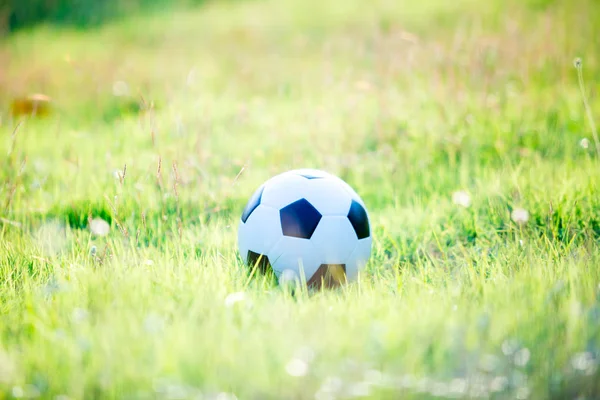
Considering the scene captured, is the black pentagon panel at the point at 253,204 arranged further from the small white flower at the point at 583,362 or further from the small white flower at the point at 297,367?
the small white flower at the point at 583,362

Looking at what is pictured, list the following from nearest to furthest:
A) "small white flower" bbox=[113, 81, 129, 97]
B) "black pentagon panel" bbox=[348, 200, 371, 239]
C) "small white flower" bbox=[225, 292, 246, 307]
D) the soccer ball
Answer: "small white flower" bbox=[225, 292, 246, 307], the soccer ball, "black pentagon panel" bbox=[348, 200, 371, 239], "small white flower" bbox=[113, 81, 129, 97]

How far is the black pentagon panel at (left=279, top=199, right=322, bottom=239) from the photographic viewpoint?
108 inches

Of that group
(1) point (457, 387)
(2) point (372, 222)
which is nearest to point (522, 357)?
(1) point (457, 387)

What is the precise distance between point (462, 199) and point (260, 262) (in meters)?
1.82

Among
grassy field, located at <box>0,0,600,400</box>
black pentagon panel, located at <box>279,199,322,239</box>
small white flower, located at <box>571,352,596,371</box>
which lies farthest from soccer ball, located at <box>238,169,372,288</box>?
small white flower, located at <box>571,352,596,371</box>

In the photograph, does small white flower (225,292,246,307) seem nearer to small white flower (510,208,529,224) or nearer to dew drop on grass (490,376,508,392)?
dew drop on grass (490,376,508,392)

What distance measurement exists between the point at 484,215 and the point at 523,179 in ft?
1.59

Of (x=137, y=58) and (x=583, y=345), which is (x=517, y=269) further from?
(x=137, y=58)

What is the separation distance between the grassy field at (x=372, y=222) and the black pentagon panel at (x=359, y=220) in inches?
11.8

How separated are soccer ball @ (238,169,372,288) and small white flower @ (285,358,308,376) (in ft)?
2.69

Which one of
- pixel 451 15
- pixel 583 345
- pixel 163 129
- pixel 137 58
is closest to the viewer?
pixel 583 345

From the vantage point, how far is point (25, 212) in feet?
12.5

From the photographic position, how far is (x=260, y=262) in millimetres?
2820

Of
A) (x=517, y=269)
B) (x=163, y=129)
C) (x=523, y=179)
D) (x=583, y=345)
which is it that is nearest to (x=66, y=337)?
(x=583, y=345)
